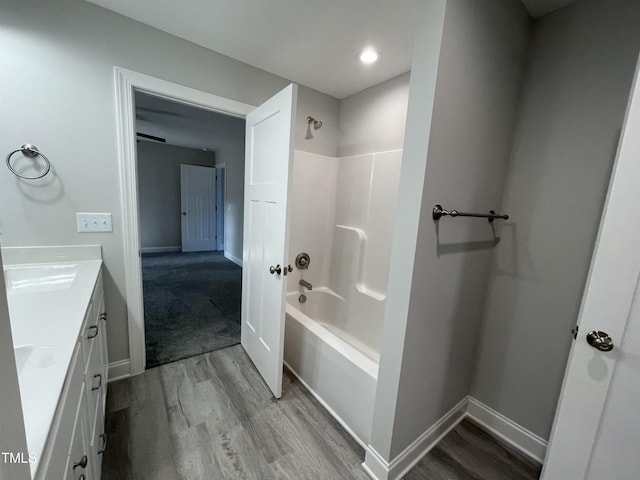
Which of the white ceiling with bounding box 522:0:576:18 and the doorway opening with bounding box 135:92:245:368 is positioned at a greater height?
the white ceiling with bounding box 522:0:576:18

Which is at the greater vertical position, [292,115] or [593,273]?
[292,115]

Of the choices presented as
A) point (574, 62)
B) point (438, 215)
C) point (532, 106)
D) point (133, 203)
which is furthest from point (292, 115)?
point (574, 62)

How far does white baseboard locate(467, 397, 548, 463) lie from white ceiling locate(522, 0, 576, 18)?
226 centimetres

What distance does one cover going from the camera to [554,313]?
1.44 meters

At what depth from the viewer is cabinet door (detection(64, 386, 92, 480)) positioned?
0.71 meters

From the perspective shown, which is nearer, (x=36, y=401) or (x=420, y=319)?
(x=36, y=401)

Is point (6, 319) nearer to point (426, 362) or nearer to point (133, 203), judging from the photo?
point (426, 362)

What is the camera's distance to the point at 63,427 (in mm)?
635

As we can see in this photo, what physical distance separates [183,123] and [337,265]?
3.18 metres

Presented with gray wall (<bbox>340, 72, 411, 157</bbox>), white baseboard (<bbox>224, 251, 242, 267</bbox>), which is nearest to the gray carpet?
white baseboard (<bbox>224, 251, 242, 267</bbox>)

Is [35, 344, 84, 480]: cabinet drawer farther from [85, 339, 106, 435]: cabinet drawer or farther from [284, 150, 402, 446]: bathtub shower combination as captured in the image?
[284, 150, 402, 446]: bathtub shower combination

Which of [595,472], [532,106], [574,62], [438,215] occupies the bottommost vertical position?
[595,472]

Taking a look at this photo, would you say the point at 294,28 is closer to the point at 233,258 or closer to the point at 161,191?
the point at 233,258

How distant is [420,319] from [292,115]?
1.28 metres
